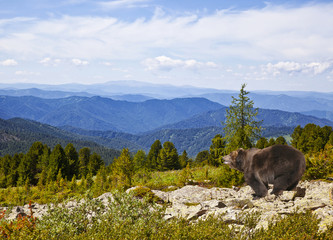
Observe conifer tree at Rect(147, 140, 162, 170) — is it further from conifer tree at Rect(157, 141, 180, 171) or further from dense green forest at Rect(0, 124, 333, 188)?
conifer tree at Rect(157, 141, 180, 171)

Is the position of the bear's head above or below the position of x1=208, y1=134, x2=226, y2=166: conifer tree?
above

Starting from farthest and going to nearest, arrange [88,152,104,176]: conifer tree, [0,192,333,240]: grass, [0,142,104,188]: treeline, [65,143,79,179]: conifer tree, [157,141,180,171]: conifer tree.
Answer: [88,152,104,176]: conifer tree, [157,141,180,171]: conifer tree, [65,143,79,179]: conifer tree, [0,142,104,188]: treeline, [0,192,333,240]: grass

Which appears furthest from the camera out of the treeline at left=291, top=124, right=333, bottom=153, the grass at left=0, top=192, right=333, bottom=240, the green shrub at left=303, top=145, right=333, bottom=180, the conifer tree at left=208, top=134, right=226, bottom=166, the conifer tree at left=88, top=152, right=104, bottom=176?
the conifer tree at left=88, top=152, right=104, bottom=176

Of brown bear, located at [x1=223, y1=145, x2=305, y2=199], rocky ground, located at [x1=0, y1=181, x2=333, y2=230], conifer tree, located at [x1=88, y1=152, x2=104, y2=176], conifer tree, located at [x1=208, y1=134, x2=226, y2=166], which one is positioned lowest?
conifer tree, located at [x1=88, y1=152, x2=104, y2=176]

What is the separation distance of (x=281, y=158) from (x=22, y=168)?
157 feet

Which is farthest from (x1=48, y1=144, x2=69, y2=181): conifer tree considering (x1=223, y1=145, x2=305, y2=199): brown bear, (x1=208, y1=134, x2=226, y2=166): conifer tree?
(x1=223, y1=145, x2=305, y2=199): brown bear

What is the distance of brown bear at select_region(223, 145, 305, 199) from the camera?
828cm

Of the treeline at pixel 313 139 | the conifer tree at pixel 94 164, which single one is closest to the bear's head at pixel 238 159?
the treeline at pixel 313 139

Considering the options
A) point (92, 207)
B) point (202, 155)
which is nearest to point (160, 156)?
point (202, 155)

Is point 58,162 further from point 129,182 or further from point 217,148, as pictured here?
point 217,148

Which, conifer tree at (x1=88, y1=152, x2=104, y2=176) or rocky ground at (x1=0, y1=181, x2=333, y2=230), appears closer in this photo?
rocky ground at (x1=0, y1=181, x2=333, y2=230)

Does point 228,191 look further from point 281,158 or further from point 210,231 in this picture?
point 210,231

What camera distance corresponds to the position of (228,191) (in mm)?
13266

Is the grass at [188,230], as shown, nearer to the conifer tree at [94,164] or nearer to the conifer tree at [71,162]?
the conifer tree at [71,162]
